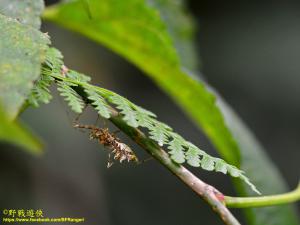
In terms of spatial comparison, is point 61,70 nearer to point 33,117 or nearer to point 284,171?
point 33,117

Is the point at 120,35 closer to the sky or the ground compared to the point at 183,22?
closer to the ground

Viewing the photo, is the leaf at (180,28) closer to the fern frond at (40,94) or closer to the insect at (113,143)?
the insect at (113,143)

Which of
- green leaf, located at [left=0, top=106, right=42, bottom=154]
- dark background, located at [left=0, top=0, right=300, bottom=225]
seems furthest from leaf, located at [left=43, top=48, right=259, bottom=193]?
dark background, located at [left=0, top=0, right=300, bottom=225]

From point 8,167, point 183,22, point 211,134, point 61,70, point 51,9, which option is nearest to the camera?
point 61,70

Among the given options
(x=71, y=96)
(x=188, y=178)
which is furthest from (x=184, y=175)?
(x=71, y=96)

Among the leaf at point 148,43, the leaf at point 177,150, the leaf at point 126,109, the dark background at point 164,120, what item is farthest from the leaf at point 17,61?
the dark background at point 164,120

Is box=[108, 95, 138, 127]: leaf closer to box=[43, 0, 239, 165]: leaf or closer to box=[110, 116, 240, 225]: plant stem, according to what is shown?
box=[110, 116, 240, 225]: plant stem

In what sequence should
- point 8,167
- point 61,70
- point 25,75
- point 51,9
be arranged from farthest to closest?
1. point 8,167
2. point 51,9
3. point 61,70
4. point 25,75

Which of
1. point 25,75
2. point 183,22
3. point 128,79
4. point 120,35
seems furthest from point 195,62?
point 128,79
